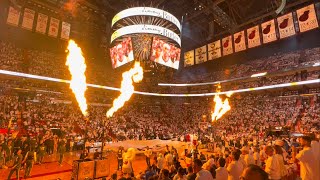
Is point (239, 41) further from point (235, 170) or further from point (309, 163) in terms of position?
point (309, 163)

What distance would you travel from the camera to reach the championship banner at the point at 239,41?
2677 centimetres

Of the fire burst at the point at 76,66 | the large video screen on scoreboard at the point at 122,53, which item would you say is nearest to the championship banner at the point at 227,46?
the large video screen on scoreboard at the point at 122,53

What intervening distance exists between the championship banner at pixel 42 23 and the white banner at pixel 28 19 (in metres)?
0.72

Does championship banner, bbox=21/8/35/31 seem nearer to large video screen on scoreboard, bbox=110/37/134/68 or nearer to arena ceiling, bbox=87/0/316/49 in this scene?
arena ceiling, bbox=87/0/316/49

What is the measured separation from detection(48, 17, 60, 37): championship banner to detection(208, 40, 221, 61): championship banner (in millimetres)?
21889

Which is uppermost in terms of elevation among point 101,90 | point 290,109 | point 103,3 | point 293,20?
point 103,3

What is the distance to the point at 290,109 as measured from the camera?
24.3 metres

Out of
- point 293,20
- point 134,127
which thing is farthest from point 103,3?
point 293,20

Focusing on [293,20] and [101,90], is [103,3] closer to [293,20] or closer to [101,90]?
[101,90]

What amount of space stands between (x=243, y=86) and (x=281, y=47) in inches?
298

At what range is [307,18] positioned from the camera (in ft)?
68.3

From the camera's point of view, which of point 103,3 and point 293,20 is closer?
point 293,20

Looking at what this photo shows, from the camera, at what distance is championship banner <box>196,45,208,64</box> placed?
33503 millimetres

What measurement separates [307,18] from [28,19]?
2984 centimetres
